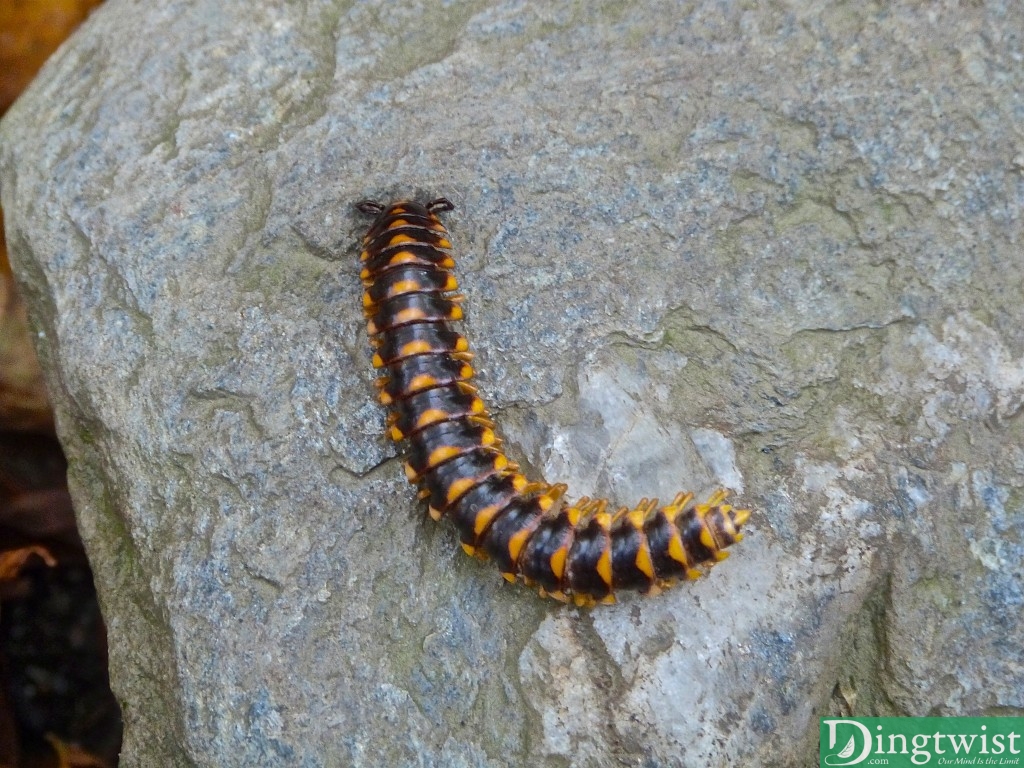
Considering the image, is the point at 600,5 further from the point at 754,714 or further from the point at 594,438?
the point at 754,714

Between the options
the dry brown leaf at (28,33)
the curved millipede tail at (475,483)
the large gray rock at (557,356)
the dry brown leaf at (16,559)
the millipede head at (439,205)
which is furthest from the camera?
the dry brown leaf at (28,33)

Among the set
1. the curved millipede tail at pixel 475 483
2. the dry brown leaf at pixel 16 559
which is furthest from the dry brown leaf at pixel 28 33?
the curved millipede tail at pixel 475 483

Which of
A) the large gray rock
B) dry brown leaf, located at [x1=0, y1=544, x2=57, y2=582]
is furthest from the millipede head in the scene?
dry brown leaf, located at [x1=0, y1=544, x2=57, y2=582]

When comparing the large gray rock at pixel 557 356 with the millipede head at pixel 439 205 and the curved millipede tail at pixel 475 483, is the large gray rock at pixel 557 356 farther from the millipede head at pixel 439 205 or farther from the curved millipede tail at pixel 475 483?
the curved millipede tail at pixel 475 483

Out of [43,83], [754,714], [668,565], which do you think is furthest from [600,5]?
[754,714]

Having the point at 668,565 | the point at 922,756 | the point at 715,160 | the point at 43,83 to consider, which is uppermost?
the point at 43,83

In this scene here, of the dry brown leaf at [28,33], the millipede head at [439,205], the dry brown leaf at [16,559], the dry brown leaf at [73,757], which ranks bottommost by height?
the dry brown leaf at [73,757]
